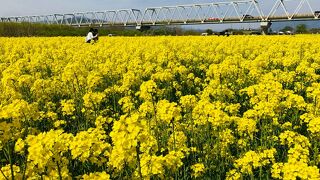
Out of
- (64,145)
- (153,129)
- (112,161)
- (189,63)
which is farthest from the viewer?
(189,63)

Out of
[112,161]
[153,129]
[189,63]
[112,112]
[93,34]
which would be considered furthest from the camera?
[93,34]

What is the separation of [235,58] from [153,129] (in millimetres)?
5317

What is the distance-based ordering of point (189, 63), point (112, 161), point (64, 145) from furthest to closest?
Answer: point (189, 63) → point (112, 161) → point (64, 145)

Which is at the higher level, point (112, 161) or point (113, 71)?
point (113, 71)

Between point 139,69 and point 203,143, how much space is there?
15.3 ft

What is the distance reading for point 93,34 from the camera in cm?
2214

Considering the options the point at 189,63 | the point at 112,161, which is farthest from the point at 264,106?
the point at 189,63

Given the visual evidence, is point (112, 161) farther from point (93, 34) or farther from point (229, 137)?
point (93, 34)

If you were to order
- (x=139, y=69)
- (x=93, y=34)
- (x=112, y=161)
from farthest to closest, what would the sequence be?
1. (x=93, y=34)
2. (x=139, y=69)
3. (x=112, y=161)

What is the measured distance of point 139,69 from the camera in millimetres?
A: 10211

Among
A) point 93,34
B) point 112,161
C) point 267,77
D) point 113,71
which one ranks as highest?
point 93,34

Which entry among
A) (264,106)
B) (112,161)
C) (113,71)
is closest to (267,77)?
(264,106)

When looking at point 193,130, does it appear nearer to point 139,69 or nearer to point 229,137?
point 229,137

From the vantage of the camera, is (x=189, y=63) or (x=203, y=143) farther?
(x=189, y=63)
